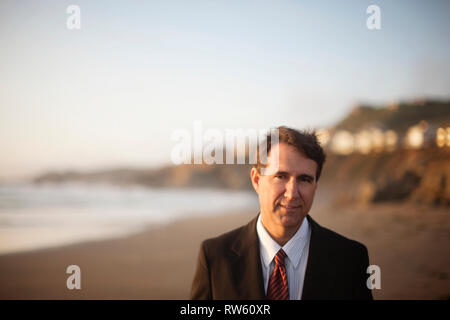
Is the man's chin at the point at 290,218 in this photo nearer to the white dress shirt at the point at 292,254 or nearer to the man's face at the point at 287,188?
the man's face at the point at 287,188

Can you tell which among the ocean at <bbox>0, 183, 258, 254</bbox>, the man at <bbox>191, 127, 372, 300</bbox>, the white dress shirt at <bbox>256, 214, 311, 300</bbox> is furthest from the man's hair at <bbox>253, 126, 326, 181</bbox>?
the ocean at <bbox>0, 183, 258, 254</bbox>

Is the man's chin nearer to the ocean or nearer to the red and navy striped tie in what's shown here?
the red and navy striped tie

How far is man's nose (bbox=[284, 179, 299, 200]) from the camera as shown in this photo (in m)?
2.30

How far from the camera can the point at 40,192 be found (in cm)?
1400

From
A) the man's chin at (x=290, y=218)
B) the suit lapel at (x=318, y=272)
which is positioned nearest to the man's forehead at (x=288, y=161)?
the man's chin at (x=290, y=218)

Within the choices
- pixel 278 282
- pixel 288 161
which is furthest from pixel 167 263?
pixel 288 161

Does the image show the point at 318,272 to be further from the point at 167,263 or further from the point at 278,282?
the point at 167,263

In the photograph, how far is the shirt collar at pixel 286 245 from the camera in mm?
2357

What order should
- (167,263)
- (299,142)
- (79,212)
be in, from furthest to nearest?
1. (79,212)
2. (167,263)
3. (299,142)

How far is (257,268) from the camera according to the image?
7.67 ft

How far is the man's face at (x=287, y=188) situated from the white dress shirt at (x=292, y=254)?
0.08m

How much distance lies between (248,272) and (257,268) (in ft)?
0.22
